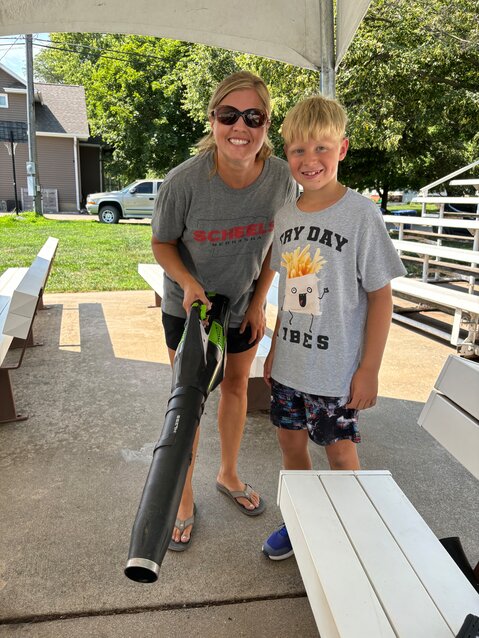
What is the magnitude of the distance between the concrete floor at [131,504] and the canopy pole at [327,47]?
7.25ft

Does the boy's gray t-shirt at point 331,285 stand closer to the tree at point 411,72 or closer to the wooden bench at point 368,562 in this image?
the wooden bench at point 368,562

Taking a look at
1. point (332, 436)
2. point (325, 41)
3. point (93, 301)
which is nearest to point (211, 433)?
point (332, 436)

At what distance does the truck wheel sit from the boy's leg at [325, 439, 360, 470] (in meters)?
18.3

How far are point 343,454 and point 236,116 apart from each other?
130cm

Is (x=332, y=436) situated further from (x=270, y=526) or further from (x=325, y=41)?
(x=325, y=41)

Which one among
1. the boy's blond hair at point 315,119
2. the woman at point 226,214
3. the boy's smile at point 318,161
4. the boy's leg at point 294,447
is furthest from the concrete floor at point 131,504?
the boy's blond hair at point 315,119

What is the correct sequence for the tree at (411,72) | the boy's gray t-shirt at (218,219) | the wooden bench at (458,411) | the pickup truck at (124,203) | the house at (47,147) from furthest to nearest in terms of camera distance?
1. the house at (47,147)
2. the pickup truck at (124,203)
3. the tree at (411,72)
4. the boy's gray t-shirt at (218,219)
5. the wooden bench at (458,411)

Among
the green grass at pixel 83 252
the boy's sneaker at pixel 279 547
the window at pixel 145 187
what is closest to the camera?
the boy's sneaker at pixel 279 547

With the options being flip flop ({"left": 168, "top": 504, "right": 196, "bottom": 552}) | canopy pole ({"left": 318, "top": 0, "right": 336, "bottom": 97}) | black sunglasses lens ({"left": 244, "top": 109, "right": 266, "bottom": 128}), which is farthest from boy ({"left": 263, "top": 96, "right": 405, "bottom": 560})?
canopy pole ({"left": 318, "top": 0, "right": 336, "bottom": 97})

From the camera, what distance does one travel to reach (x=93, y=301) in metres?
7.02

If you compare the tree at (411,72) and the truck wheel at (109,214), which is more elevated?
the tree at (411,72)

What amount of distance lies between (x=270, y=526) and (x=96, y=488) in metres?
0.91

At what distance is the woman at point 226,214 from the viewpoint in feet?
6.58

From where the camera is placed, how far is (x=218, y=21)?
11.9 ft
